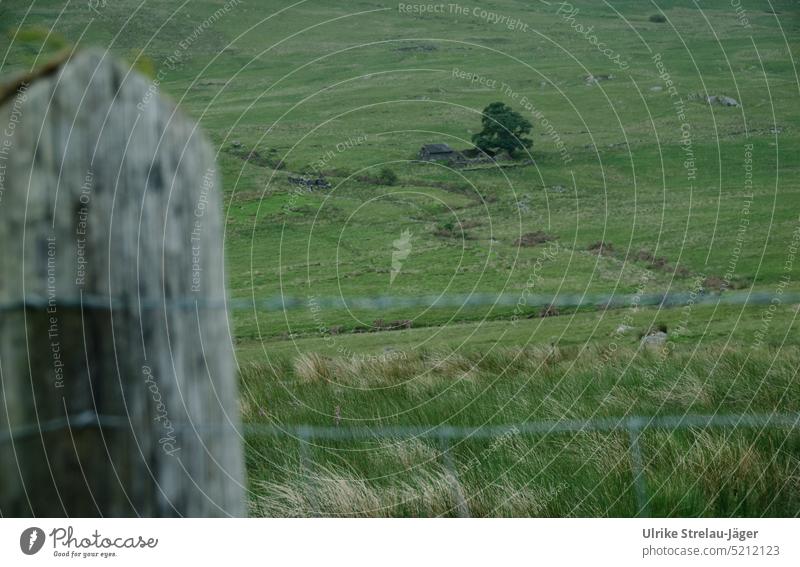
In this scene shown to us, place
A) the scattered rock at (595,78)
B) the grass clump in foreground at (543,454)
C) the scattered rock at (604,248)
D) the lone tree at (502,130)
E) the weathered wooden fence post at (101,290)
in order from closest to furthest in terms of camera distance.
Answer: the weathered wooden fence post at (101,290) → the grass clump in foreground at (543,454) → the lone tree at (502,130) → the scattered rock at (595,78) → the scattered rock at (604,248)

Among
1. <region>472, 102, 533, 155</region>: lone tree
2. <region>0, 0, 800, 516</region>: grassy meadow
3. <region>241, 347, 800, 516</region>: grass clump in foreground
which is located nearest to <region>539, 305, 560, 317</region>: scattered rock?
<region>0, 0, 800, 516</region>: grassy meadow

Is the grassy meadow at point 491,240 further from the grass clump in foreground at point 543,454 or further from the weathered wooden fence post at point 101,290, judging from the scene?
the weathered wooden fence post at point 101,290

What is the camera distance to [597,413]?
5.09 meters

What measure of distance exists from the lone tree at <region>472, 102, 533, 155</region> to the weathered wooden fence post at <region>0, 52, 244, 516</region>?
485cm

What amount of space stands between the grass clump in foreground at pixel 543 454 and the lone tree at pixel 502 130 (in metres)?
2.16

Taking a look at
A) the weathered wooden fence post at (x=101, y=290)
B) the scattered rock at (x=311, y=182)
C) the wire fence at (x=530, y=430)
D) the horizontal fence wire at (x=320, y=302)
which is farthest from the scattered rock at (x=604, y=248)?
the weathered wooden fence post at (x=101, y=290)

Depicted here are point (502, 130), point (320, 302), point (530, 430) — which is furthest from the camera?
point (502, 130)

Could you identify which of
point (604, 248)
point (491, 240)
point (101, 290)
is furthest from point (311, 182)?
point (101, 290)

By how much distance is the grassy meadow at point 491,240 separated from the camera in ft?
14.9

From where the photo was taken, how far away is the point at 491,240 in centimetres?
742

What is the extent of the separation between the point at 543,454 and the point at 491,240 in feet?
9.95

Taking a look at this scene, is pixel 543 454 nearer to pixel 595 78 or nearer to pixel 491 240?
pixel 491 240

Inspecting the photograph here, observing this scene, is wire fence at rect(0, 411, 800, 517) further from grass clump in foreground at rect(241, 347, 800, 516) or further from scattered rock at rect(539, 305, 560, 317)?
scattered rock at rect(539, 305, 560, 317)
